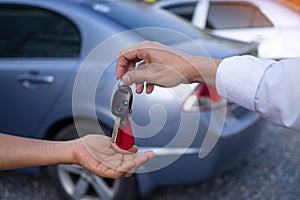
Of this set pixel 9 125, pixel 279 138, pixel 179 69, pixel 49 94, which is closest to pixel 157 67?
pixel 179 69

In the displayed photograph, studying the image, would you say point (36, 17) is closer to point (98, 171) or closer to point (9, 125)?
point (9, 125)

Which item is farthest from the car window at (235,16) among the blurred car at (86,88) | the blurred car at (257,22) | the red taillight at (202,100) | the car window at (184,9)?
the red taillight at (202,100)

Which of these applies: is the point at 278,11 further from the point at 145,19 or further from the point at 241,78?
the point at 241,78

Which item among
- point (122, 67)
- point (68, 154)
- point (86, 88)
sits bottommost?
point (86, 88)

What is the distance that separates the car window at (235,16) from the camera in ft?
20.2

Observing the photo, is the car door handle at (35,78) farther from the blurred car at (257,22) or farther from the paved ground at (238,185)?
the blurred car at (257,22)

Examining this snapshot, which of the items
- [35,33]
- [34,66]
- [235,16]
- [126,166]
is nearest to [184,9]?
[235,16]

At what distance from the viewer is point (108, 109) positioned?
3.37m

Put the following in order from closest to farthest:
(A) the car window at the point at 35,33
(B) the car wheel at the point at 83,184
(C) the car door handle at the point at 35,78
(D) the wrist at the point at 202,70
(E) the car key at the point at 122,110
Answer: (E) the car key at the point at 122,110
(D) the wrist at the point at 202,70
(B) the car wheel at the point at 83,184
(C) the car door handle at the point at 35,78
(A) the car window at the point at 35,33

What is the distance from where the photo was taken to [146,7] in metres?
4.28

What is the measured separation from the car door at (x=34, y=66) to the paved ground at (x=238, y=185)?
21.7 inches

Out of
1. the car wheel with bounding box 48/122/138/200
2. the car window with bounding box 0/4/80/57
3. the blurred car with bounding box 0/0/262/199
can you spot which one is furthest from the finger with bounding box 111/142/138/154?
the car window with bounding box 0/4/80/57

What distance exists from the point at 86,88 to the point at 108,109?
0.66 feet

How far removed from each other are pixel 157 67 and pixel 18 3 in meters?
2.37
